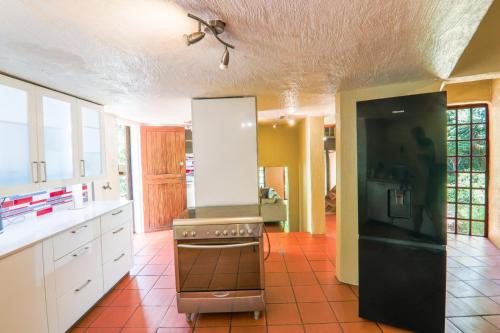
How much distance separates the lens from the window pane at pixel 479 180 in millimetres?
3971

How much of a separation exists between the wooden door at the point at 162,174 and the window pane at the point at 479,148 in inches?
202

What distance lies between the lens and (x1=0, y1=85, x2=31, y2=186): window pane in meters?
1.73

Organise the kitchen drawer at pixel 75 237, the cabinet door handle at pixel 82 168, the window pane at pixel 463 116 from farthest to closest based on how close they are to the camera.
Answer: the window pane at pixel 463 116
the cabinet door handle at pixel 82 168
the kitchen drawer at pixel 75 237

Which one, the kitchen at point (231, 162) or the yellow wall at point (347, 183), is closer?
the kitchen at point (231, 162)

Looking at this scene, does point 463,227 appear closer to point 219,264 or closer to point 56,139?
point 219,264

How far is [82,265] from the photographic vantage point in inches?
82.2

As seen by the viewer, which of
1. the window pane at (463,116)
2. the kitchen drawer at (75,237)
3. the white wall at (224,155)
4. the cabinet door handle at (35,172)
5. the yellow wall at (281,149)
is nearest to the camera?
the kitchen drawer at (75,237)

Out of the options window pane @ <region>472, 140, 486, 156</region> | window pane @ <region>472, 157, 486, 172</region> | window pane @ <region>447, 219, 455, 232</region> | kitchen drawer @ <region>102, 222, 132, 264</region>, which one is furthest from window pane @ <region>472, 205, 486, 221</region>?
kitchen drawer @ <region>102, 222, 132, 264</region>

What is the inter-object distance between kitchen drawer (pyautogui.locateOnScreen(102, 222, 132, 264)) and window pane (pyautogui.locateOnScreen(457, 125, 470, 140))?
17.7 feet

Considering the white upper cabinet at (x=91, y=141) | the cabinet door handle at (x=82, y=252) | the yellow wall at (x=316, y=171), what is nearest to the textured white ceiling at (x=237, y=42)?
the white upper cabinet at (x=91, y=141)

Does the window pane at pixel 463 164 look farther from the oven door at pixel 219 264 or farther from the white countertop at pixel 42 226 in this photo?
the white countertop at pixel 42 226

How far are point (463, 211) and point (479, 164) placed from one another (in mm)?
834

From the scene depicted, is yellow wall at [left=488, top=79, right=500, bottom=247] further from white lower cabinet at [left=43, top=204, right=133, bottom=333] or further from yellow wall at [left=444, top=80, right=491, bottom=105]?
white lower cabinet at [left=43, top=204, right=133, bottom=333]

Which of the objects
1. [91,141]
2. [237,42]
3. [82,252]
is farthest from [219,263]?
[91,141]
